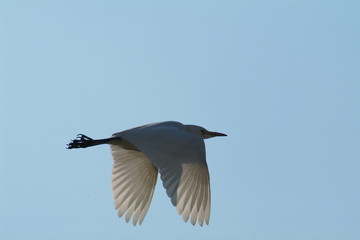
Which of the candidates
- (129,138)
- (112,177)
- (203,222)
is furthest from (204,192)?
(112,177)

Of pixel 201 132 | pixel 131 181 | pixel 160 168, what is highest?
pixel 201 132

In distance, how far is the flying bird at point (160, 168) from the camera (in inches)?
325

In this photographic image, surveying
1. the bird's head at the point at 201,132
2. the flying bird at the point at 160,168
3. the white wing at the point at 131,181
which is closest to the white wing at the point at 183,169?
the flying bird at the point at 160,168

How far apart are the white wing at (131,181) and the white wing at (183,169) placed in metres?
1.05

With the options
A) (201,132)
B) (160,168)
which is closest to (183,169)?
(160,168)

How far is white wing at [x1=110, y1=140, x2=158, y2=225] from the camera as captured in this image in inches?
380

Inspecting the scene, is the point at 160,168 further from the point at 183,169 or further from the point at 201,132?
the point at 201,132

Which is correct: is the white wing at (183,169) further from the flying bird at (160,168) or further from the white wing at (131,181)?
the white wing at (131,181)

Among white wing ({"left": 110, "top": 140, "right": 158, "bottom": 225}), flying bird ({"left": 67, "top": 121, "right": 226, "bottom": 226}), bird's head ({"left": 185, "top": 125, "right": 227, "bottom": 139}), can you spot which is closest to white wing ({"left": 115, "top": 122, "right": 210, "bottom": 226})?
flying bird ({"left": 67, "top": 121, "right": 226, "bottom": 226})

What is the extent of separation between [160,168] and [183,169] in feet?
1.06

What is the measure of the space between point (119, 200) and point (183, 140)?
1.62 metres

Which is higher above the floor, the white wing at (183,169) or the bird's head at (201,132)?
the bird's head at (201,132)

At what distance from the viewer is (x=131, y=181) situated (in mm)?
9859

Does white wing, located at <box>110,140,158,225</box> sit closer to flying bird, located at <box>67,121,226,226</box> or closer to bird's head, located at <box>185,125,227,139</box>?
flying bird, located at <box>67,121,226,226</box>
